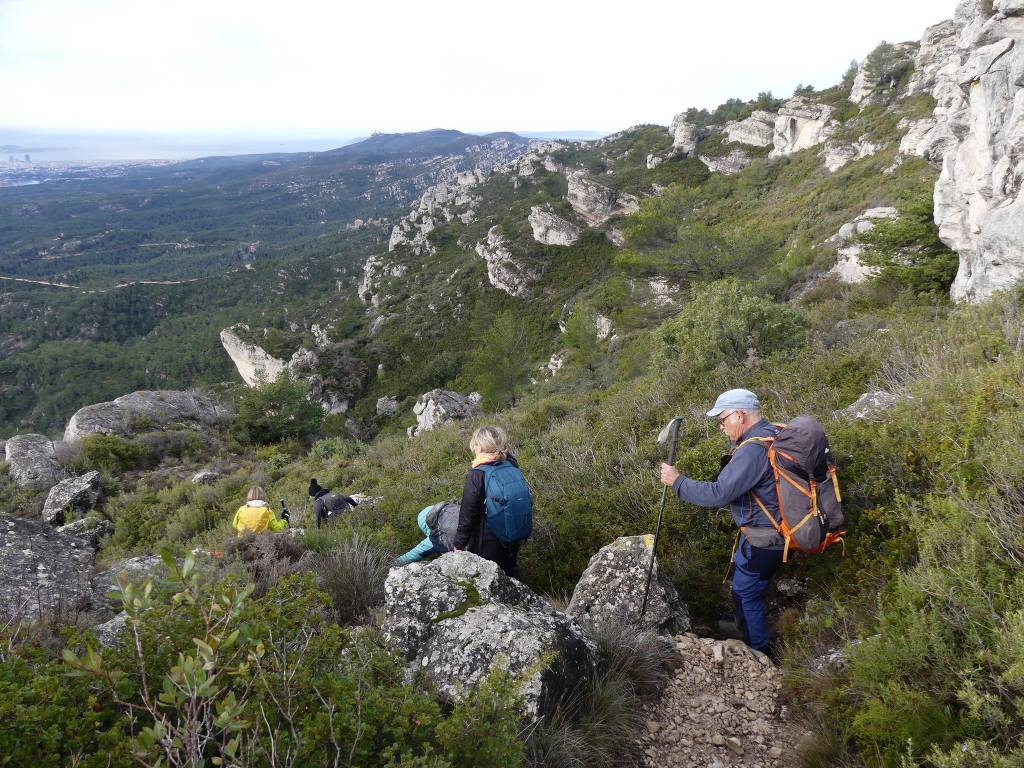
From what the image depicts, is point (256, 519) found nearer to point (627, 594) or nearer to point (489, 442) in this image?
point (489, 442)

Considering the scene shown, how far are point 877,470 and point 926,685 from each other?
1797 mm

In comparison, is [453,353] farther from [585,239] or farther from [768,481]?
[768,481]

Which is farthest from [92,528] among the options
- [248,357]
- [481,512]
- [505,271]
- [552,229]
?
[552,229]

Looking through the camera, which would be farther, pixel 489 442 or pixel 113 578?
pixel 113 578

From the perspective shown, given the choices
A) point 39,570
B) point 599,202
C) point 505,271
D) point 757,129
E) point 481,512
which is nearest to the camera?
point 481,512

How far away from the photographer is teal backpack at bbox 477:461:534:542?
3297 mm

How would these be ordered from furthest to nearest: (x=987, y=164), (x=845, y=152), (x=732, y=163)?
(x=732, y=163) → (x=845, y=152) → (x=987, y=164)

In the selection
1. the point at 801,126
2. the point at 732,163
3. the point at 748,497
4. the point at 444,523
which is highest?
the point at 801,126

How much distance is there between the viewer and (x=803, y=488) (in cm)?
280

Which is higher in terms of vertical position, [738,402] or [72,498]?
[738,402]

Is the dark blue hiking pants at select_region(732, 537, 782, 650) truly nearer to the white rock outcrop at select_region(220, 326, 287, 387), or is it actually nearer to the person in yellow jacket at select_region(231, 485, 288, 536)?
the person in yellow jacket at select_region(231, 485, 288, 536)

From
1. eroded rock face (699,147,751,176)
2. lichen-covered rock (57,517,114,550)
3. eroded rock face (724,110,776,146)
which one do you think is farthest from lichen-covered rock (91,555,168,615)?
eroded rock face (724,110,776,146)

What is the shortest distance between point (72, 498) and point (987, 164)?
18.3m

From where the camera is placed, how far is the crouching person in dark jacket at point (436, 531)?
384 cm
